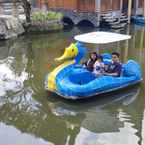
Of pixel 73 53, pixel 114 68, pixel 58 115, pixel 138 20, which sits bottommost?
pixel 138 20

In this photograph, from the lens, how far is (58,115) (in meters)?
9.94

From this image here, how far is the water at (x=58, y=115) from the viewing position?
8578mm

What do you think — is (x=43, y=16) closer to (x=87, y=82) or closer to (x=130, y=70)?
(x=130, y=70)

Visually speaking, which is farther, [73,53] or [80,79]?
[73,53]

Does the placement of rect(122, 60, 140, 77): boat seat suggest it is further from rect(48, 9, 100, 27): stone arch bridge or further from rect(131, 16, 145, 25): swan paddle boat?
rect(131, 16, 145, 25): swan paddle boat

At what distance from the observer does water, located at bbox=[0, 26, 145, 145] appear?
28.1 feet

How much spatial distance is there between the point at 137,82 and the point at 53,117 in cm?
365

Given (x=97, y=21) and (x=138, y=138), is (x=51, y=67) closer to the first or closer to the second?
(x=138, y=138)

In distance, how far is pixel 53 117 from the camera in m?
9.81

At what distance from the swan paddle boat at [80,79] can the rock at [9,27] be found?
354 inches

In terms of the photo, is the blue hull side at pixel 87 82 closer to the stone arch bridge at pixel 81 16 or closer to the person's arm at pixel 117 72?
Result: the person's arm at pixel 117 72

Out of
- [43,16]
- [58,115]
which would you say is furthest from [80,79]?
[43,16]

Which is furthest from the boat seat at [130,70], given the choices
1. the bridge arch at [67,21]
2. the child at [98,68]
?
the bridge arch at [67,21]

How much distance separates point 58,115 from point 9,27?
12321mm
